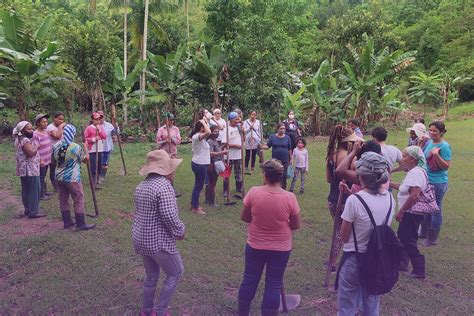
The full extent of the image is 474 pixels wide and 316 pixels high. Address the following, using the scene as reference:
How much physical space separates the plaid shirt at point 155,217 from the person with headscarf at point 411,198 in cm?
256

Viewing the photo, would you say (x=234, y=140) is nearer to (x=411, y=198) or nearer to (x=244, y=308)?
(x=411, y=198)

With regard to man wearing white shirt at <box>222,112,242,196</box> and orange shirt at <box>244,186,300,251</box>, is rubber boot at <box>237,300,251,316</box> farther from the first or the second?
man wearing white shirt at <box>222,112,242,196</box>

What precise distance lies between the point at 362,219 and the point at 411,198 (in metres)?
1.66

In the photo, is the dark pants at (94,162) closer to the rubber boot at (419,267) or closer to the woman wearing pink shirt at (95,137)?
the woman wearing pink shirt at (95,137)

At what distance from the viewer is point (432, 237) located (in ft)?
19.8

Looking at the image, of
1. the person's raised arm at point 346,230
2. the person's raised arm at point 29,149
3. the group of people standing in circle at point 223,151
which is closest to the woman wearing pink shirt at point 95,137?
the person's raised arm at point 29,149

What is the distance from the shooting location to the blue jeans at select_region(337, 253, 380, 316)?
3312mm

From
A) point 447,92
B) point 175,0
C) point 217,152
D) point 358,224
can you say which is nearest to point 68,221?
point 217,152

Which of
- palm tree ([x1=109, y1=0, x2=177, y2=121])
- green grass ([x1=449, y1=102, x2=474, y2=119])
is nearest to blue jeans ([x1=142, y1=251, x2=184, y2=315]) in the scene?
palm tree ([x1=109, y1=0, x2=177, y2=121])

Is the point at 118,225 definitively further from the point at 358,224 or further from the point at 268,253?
the point at 358,224

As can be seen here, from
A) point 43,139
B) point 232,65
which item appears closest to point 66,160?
point 43,139

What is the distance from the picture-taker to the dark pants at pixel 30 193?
21.6ft

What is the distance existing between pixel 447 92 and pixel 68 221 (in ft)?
85.2

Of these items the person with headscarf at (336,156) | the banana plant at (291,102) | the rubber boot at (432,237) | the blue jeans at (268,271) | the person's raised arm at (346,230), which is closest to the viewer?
the person's raised arm at (346,230)
